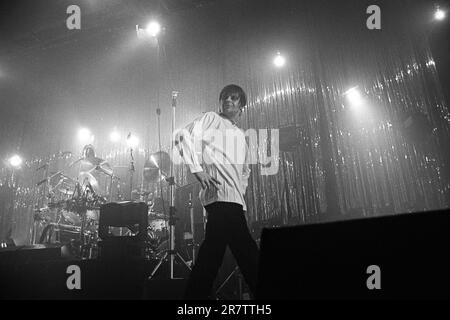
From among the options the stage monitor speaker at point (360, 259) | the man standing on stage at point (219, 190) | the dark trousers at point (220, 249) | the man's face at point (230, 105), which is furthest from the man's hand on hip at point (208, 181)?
the stage monitor speaker at point (360, 259)

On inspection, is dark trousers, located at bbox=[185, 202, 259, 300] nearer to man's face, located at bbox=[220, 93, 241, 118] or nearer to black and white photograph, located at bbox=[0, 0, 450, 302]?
black and white photograph, located at bbox=[0, 0, 450, 302]

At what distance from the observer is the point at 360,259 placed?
792 millimetres

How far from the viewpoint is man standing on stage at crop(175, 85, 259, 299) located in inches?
72.4

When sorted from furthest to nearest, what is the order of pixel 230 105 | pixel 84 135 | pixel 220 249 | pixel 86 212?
pixel 84 135
pixel 86 212
pixel 230 105
pixel 220 249

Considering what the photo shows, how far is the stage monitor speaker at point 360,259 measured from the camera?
2.33 feet

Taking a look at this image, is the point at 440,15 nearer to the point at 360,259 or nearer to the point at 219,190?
A: the point at 219,190

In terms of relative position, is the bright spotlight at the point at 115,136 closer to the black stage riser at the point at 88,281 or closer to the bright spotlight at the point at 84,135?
the bright spotlight at the point at 84,135

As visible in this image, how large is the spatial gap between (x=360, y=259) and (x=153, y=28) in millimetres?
7360

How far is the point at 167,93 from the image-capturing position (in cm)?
845

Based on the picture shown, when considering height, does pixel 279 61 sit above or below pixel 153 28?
below

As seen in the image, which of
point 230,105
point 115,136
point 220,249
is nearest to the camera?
point 220,249

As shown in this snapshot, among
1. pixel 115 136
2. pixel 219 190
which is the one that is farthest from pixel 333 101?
pixel 115 136

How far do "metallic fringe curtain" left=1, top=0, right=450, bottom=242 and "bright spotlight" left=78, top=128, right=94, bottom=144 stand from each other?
169 inches
